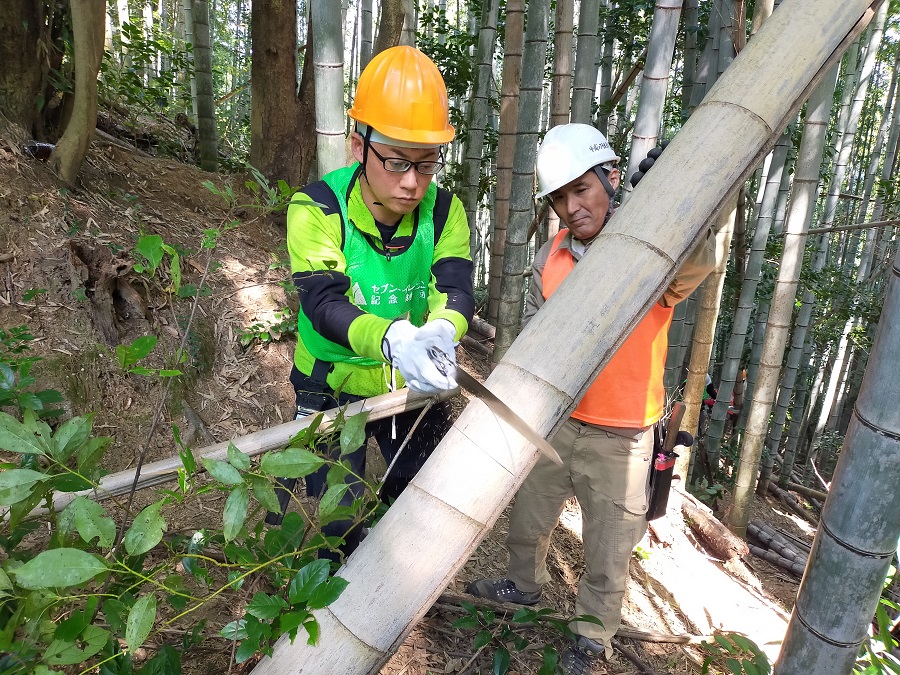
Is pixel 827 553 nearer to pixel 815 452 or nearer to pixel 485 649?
pixel 485 649

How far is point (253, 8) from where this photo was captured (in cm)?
418

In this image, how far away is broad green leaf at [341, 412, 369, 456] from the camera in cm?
93

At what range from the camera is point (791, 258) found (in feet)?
13.1

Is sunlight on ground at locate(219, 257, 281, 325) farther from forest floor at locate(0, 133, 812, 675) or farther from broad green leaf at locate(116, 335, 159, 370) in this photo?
broad green leaf at locate(116, 335, 159, 370)

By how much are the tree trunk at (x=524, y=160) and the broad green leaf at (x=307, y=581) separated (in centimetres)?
333

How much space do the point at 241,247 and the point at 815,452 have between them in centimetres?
1198

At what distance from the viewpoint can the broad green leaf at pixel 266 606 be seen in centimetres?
78

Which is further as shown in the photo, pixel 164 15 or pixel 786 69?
pixel 164 15

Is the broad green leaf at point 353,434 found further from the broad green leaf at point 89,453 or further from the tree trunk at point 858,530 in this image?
the tree trunk at point 858,530

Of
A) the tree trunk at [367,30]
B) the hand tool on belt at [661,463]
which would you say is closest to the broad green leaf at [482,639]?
the hand tool on belt at [661,463]

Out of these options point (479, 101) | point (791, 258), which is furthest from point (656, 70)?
point (479, 101)

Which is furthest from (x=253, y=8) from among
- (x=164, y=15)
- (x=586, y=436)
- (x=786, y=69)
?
(x=164, y=15)

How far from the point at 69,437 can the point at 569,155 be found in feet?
5.95

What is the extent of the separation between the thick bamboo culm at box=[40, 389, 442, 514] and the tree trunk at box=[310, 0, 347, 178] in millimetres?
971
